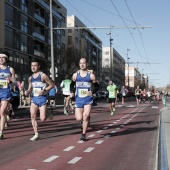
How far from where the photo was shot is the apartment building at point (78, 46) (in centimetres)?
5603

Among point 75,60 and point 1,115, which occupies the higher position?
point 75,60

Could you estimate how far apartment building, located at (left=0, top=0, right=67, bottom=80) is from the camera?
146 feet

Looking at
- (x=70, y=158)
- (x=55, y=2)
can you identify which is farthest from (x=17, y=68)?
(x=70, y=158)

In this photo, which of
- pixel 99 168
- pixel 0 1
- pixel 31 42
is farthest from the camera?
pixel 31 42

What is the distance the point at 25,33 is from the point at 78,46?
3753 centimetres

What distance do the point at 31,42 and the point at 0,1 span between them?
37.3ft

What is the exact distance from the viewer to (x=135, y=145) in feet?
27.8

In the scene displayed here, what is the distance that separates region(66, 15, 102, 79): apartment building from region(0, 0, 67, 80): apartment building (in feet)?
7.17

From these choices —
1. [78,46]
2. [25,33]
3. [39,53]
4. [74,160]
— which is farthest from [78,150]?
[78,46]

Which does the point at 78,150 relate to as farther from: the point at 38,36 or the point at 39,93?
the point at 38,36

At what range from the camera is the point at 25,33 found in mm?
50531

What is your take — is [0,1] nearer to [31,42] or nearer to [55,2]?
[31,42]

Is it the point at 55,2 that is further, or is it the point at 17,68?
the point at 55,2

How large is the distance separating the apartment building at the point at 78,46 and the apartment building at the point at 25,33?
7.17 ft
